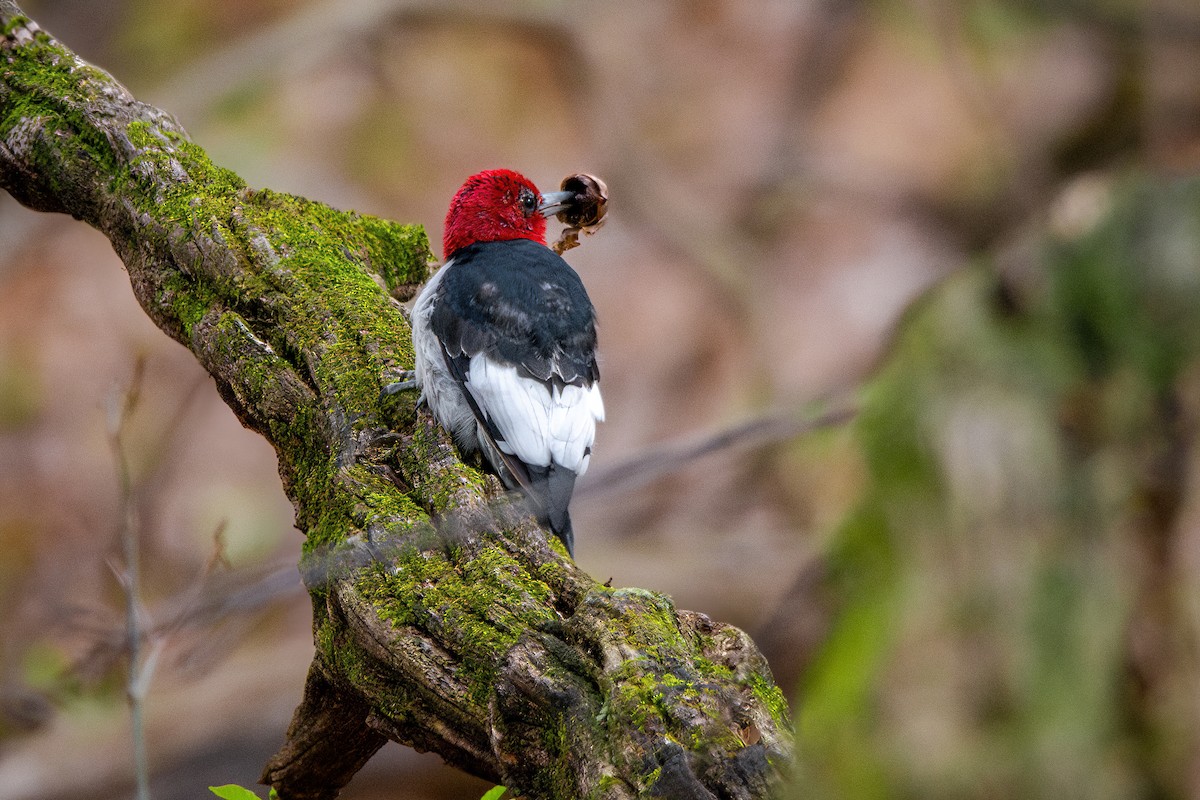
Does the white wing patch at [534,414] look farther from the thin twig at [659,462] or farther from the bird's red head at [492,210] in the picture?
the bird's red head at [492,210]

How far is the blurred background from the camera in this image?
402 centimetres

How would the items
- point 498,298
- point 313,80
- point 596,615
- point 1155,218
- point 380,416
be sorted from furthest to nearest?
point 313,80 → point 1155,218 → point 498,298 → point 380,416 → point 596,615

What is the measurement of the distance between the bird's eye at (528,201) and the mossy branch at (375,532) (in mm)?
496

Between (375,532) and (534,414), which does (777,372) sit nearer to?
(534,414)

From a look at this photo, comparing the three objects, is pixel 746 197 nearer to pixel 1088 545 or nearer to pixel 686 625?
pixel 1088 545

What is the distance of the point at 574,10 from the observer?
35.7ft

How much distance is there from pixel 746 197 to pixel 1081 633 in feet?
24.9

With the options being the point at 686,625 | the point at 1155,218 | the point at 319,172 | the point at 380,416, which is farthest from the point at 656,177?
the point at 686,625

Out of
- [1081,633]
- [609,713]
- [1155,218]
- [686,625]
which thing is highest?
[1155,218]

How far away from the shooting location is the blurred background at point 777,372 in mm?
4016

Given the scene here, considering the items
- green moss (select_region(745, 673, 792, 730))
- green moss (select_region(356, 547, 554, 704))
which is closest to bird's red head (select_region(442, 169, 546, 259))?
green moss (select_region(356, 547, 554, 704))

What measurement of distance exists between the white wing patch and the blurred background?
1.21ft

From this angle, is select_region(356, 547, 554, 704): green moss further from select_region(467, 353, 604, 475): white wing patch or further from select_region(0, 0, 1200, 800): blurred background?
select_region(467, 353, 604, 475): white wing patch

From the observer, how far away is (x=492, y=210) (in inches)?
160
